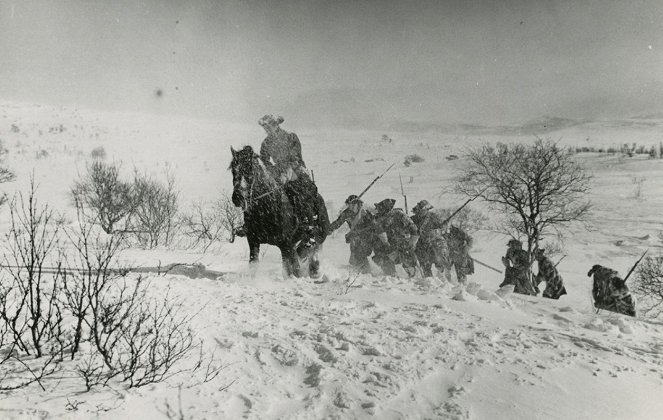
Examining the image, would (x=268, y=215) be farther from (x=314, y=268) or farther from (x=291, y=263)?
(x=314, y=268)

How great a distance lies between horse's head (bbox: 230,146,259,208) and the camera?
6.58m

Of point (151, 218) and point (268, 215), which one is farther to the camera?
point (151, 218)

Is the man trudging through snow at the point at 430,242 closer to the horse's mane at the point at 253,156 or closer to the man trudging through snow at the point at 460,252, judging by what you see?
the man trudging through snow at the point at 460,252

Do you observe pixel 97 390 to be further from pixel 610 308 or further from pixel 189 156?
pixel 189 156

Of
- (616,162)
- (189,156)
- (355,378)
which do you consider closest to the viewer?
(355,378)

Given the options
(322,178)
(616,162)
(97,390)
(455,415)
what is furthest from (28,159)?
(616,162)

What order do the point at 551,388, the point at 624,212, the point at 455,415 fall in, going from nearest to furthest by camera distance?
the point at 455,415 → the point at 551,388 → the point at 624,212

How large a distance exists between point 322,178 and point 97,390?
81.2 feet

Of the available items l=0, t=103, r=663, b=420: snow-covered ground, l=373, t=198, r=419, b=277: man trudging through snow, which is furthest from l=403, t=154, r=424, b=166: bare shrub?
l=0, t=103, r=663, b=420: snow-covered ground

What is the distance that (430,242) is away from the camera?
390 inches

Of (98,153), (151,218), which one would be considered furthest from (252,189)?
(98,153)

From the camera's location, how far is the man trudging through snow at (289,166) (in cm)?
714

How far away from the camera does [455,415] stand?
2932mm

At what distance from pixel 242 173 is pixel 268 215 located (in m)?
0.81
